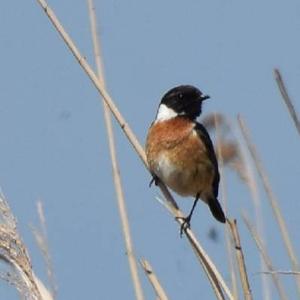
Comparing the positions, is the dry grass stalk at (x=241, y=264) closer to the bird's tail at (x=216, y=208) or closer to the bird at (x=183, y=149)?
the bird at (x=183, y=149)

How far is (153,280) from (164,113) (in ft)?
5.35

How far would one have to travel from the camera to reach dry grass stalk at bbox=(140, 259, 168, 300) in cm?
220

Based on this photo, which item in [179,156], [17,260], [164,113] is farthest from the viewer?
[164,113]

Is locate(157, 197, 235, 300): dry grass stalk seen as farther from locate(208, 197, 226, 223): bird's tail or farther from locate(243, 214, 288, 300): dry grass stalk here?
locate(208, 197, 226, 223): bird's tail

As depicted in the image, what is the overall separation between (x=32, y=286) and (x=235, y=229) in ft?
1.76

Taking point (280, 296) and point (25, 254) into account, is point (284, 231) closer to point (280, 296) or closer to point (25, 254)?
point (280, 296)

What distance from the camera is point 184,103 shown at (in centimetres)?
383

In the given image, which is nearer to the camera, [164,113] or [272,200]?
[272,200]

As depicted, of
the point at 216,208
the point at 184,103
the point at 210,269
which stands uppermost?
the point at 184,103

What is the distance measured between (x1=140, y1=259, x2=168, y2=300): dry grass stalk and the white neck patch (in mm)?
1437

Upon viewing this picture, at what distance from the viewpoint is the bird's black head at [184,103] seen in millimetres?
3811

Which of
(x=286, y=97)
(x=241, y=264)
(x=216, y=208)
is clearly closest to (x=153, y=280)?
(x=241, y=264)

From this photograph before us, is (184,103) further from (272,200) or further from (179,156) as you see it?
(272,200)

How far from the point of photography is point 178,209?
2625 mm
